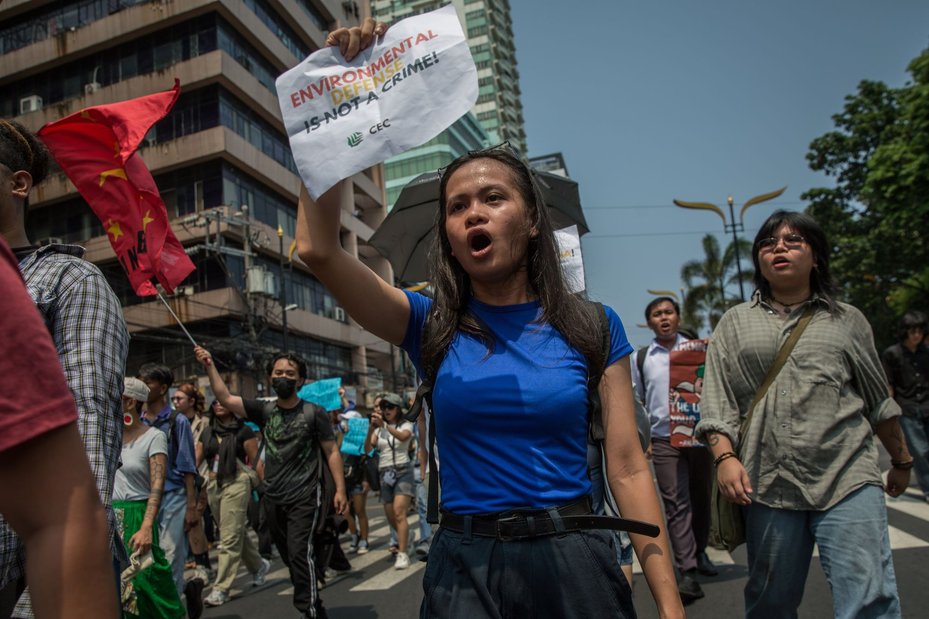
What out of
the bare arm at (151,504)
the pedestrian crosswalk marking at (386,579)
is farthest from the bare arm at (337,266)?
Result: the pedestrian crosswalk marking at (386,579)

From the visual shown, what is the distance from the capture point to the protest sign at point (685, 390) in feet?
20.0

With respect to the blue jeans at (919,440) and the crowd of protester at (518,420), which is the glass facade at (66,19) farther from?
the crowd of protester at (518,420)

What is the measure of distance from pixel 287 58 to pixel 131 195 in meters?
38.8

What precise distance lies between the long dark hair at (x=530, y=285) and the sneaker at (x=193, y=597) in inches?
184

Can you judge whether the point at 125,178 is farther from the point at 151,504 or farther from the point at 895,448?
the point at 895,448

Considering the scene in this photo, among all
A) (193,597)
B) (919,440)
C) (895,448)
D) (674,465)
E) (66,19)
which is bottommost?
(193,597)

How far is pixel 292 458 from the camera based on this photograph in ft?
20.4

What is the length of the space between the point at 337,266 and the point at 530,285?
0.62 metres

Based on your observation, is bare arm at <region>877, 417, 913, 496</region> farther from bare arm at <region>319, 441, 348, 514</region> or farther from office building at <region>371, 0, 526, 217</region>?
office building at <region>371, 0, 526, 217</region>

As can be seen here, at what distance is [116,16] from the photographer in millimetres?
36344

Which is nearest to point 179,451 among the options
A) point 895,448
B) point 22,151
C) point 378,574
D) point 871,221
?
point 378,574

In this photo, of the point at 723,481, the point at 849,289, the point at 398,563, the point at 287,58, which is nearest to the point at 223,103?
the point at 287,58

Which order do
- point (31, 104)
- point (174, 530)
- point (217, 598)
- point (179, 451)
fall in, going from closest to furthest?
1. point (174, 530)
2. point (179, 451)
3. point (217, 598)
4. point (31, 104)

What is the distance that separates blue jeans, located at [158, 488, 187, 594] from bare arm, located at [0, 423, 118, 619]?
18.8 feet
